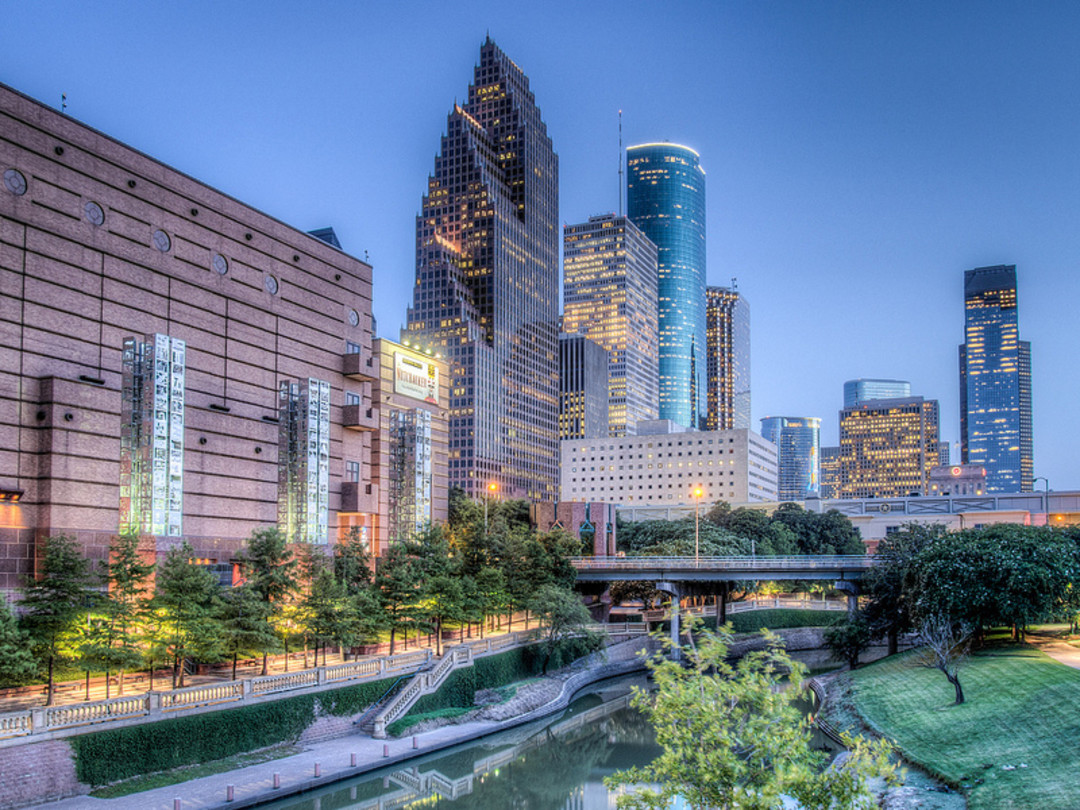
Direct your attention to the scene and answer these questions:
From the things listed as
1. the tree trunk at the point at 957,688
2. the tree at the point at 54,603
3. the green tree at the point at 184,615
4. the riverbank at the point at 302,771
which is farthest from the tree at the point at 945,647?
the tree at the point at 54,603

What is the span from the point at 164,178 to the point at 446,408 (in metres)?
39.9

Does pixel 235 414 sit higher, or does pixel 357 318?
pixel 357 318

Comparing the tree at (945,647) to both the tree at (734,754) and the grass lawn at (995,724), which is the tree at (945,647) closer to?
the grass lawn at (995,724)

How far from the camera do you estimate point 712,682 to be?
21.9 metres

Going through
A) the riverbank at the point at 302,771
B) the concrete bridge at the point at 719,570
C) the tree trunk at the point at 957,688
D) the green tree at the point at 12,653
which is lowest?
the riverbank at the point at 302,771

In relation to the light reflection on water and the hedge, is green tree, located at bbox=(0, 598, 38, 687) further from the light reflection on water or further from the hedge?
the light reflection on water

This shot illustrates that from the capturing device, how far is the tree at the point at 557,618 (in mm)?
71375

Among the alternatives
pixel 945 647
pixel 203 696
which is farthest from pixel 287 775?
pixel 945 647

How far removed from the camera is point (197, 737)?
41406 millimetres

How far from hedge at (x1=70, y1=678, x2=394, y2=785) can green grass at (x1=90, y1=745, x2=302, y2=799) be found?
319mm

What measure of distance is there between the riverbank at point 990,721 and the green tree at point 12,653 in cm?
3684

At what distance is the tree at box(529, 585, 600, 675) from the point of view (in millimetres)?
71375

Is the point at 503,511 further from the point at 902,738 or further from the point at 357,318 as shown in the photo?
the point at 902,738

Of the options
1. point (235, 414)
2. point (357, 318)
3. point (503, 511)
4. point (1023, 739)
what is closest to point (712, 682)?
point (1023, 739)
